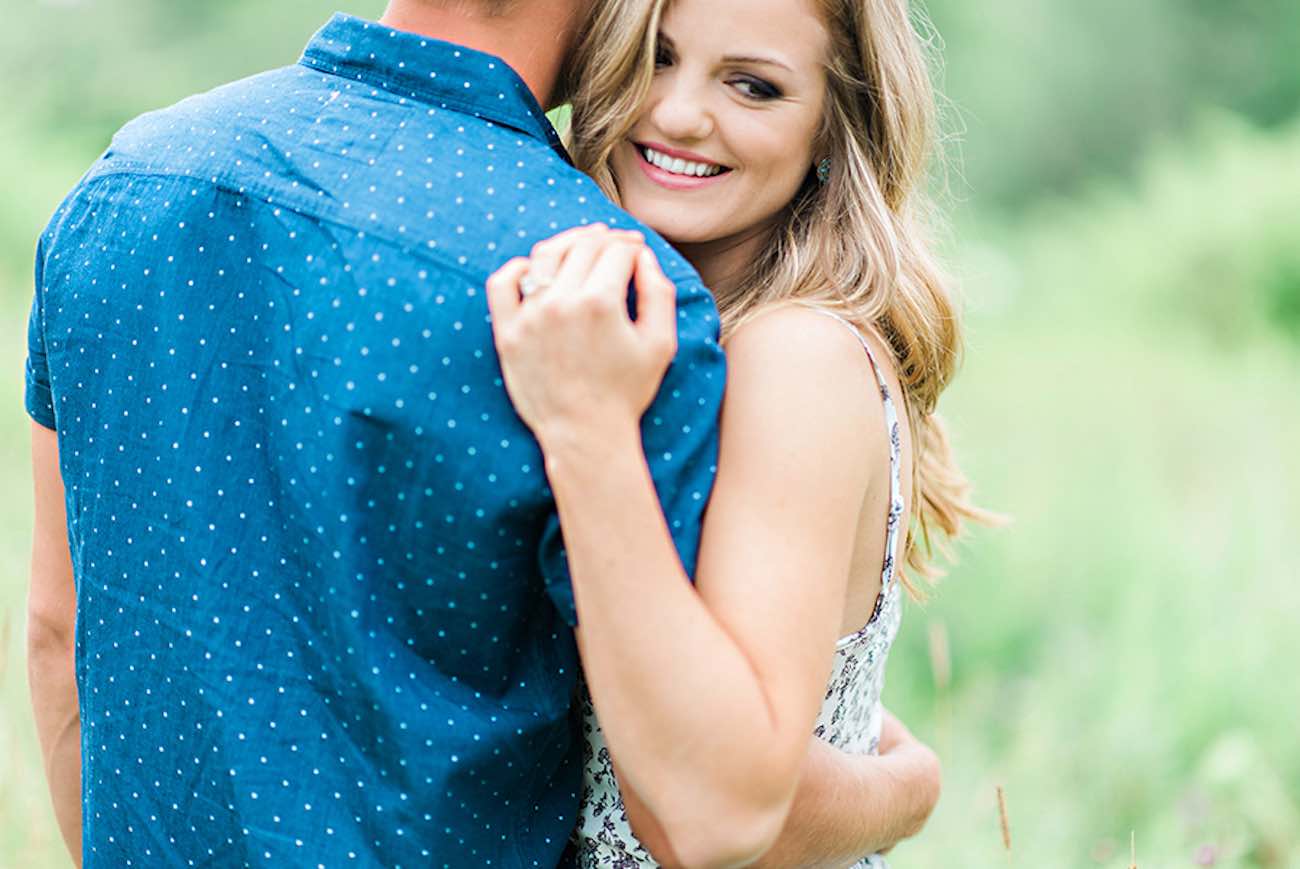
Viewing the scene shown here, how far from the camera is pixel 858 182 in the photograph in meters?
1.86

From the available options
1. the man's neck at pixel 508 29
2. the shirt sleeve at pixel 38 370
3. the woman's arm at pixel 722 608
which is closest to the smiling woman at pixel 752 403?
the woman's arm at pixel 722 608

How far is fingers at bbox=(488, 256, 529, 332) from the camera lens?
3.96ft

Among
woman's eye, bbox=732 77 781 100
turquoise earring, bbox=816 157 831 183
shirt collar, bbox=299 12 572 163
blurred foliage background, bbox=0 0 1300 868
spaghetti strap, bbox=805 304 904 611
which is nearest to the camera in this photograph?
shirt collar, bbox=299 12 572 163

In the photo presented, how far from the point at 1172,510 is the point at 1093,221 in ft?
16.9

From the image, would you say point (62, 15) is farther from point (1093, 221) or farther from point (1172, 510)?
point (1172, 510)

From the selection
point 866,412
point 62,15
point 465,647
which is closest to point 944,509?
point 866,412

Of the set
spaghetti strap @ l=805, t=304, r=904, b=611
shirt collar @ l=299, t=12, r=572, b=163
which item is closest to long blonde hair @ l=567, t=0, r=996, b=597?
spaghetti strap @ l=805, t=304, r=904, b=611

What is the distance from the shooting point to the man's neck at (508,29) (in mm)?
1411

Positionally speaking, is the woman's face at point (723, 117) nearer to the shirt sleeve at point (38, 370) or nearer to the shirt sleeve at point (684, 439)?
the shirt sleeve at point (684, 439)

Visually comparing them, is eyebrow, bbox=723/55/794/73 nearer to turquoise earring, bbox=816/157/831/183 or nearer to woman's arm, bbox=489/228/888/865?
turquoise earring, bbox=816/157/831/183

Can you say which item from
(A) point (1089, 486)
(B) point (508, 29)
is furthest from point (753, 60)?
(A) point (1089, 486)

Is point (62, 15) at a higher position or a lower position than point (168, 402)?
lower

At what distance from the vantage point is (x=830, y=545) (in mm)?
1318

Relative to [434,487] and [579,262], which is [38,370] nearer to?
[434,487]
